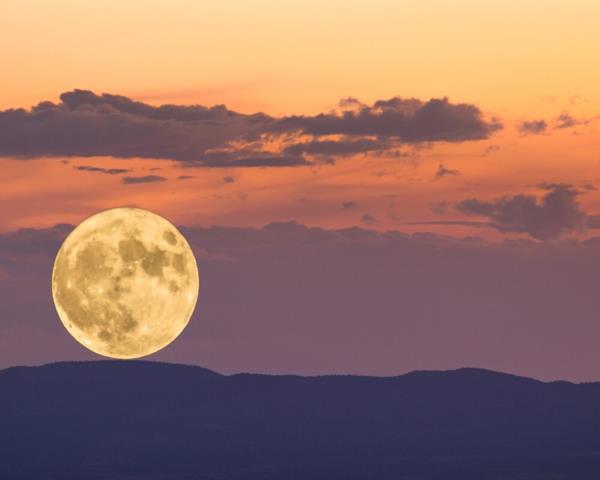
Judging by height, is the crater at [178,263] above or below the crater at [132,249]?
below

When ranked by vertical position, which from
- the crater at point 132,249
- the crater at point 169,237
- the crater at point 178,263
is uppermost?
the crater at point 169,237

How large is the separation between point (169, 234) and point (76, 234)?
3.45 metres

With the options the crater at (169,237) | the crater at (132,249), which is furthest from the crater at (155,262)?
the crater at (169,237)

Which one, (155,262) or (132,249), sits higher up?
(132,249)

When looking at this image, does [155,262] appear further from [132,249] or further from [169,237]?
[169,237]

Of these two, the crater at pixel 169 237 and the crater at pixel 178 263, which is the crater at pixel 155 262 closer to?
the crater at pixel 178 263

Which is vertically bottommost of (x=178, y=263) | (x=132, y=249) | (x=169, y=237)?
(x=178, y=263)

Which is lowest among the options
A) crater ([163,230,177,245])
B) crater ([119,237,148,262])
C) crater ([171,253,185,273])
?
crater ([171,253,185,273])

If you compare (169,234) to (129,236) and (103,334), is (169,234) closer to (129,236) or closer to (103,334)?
(129,236)

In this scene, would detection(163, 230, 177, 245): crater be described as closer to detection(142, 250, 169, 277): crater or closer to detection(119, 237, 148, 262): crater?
detection(142, 250, 169, 277): crater

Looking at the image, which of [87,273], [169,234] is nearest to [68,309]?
[87,273]

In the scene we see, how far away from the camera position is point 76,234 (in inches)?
1902

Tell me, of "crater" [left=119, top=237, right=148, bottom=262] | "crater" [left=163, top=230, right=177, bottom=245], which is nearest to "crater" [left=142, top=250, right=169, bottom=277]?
"crater" [left=119, top=237, right=148, bottom=262]

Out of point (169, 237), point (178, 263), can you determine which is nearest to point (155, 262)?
point (178, 263)
